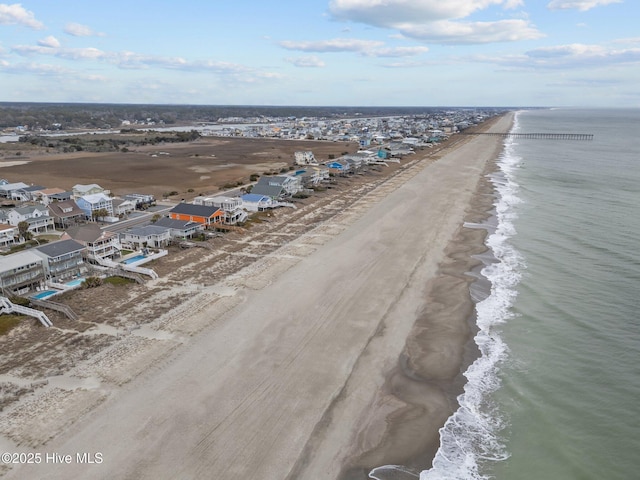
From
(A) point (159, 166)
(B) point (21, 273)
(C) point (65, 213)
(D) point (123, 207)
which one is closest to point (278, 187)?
(D) point (123, 207)

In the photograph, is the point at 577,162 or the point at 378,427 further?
the point at 577,162

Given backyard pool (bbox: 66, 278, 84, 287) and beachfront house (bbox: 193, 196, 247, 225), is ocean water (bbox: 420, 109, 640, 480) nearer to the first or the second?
backyard pool (bbox: 66, 278, 84, 287)

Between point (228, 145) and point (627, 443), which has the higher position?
point (228, 145)

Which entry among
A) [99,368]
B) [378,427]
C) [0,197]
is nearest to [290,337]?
[378,427]

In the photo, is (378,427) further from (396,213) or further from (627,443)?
(396,213)

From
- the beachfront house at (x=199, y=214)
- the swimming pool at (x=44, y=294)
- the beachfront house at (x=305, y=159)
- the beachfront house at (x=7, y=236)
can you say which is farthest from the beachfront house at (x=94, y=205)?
the beachfront house at (x=305, y=159)

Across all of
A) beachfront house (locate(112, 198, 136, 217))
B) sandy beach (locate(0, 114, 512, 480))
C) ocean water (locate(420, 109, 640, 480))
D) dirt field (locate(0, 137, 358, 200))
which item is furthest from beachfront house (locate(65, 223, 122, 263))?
ocean water (locate(420, 109, 640, 480))

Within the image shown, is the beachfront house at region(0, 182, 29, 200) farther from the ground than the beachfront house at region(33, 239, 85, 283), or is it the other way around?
the beachfront house at region(0, 182, 29, 200)
